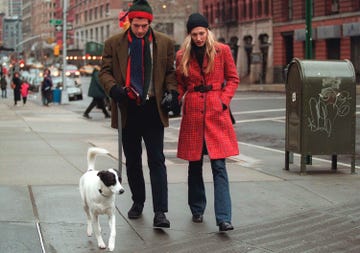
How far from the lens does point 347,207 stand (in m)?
7.77

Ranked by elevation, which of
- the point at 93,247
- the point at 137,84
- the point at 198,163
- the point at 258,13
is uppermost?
the point at 258,13

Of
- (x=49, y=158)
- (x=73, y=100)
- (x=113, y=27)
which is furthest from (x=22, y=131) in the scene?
(x=113, y=27)

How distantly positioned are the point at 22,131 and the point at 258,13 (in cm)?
4858

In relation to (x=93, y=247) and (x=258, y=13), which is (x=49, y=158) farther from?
(x=258, y=13)

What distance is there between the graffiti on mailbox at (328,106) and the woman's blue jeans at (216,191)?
12.1 ft

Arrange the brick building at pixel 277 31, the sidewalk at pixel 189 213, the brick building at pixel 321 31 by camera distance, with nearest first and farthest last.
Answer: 1. the sidewalk at pixel 189 213
2. the brick building at pixel 321 31
3. the brick building at pixel 277 31

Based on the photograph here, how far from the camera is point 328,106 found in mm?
10297

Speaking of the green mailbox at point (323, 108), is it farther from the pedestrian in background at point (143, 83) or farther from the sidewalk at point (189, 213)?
the pedestrian in background at point (143, 83)

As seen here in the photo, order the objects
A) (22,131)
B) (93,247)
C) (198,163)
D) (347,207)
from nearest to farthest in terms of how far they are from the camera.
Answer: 1. (93,247)
2. (198,163)
3. (347,207)
4. (22,131)

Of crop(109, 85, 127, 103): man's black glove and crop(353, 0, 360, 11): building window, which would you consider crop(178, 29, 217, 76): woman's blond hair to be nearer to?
crop(109, 85, 127, 103): man's black glove

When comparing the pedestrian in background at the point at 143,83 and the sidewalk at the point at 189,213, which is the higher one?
the pedestrian in background at the point at 143,83

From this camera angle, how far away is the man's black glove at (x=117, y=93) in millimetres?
6387

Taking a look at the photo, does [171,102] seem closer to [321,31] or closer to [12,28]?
[321,31]

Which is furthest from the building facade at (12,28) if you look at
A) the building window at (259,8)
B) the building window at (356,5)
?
the building window at (356,5)
